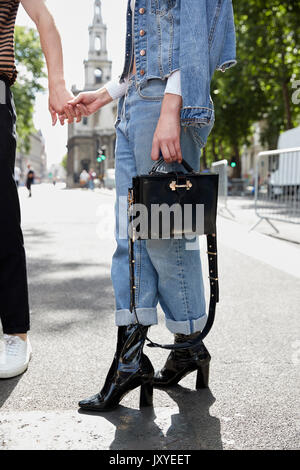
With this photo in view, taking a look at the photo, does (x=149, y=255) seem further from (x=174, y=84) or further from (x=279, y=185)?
(x=279, y=185)

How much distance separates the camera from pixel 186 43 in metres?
2.04

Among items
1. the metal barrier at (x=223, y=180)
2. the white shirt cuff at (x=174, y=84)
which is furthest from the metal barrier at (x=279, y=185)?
the white shirt cuff at (x=174, y=84)

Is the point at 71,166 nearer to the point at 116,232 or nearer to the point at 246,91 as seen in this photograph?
the point at 246,91

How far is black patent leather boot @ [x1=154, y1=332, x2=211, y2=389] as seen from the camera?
2.34 meters

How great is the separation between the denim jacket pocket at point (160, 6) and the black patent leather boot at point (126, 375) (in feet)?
3.78

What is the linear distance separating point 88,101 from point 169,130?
547 mm

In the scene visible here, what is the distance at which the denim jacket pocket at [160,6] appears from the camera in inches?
83.4

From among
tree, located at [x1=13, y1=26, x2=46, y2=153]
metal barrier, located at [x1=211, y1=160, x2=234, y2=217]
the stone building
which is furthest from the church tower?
metal barrier, located at [x1=211, y1=160, x2=234, y2=217]

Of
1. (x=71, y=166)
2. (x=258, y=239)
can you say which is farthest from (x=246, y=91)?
(x=71, y=166)

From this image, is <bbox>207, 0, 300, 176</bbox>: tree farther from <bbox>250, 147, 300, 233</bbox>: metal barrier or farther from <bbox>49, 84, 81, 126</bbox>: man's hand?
<bbox>49, 84, 81, 126</bbox>: man's hand

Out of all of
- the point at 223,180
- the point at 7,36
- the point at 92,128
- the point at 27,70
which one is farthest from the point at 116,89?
the point at 92,128

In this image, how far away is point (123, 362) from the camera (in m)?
2.16

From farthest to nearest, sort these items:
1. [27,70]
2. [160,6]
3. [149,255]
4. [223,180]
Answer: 1. [27,70]
2. [223,180]
3. [149,255]
4. [160,6]

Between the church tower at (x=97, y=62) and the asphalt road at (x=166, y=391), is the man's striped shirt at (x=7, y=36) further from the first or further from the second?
the church tower at (x=97, y=62)
